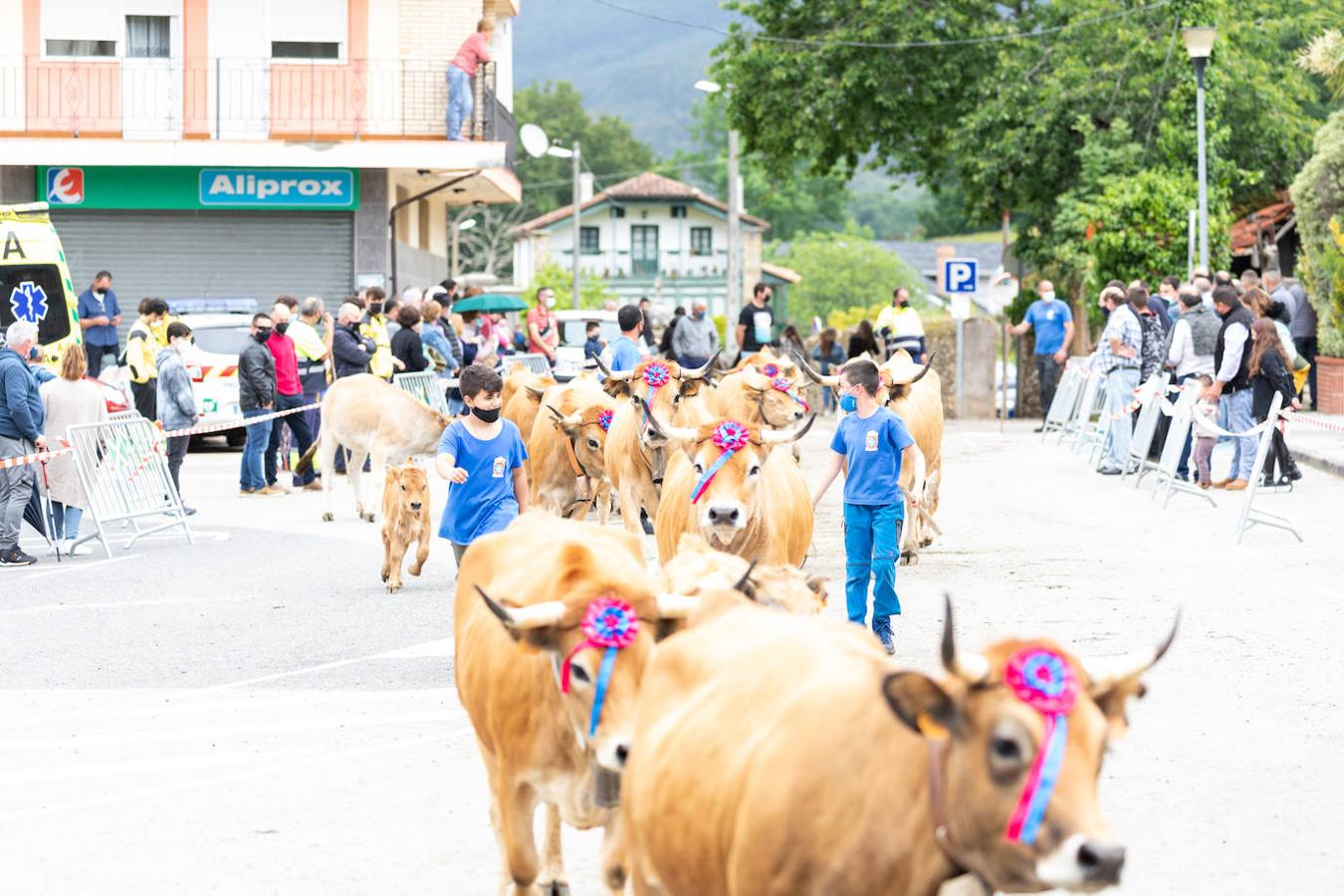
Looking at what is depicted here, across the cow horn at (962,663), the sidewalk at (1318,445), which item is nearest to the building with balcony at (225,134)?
the sidewalk at (1318,445)

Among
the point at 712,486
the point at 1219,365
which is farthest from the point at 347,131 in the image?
the point at 712,486

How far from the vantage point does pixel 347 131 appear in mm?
34312

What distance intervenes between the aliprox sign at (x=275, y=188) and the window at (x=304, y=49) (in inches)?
86.9

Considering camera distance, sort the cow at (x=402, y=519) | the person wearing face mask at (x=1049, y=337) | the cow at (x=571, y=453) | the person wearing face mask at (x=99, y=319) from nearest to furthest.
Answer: the cow at (x=402, y=519) < the cow at (x=571, y=453) < the person wearing face mask at (x=99, y=319) < the person wearing face mask at (x=1049, y=337)

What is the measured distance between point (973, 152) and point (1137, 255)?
19.0 ft

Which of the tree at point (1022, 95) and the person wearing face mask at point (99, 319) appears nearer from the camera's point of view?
the person wearing face mask at point (99, 319)

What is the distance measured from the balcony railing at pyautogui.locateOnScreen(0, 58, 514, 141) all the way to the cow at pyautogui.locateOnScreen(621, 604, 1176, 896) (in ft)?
98.4

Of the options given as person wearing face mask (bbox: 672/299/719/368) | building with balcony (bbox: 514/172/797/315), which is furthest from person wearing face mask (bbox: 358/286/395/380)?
building with balcony (bbox: 514/172/797/315)

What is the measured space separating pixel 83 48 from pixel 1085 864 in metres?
33.5

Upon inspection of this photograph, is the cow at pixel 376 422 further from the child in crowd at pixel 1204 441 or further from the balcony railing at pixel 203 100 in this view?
the balcony railing at pixel 203 100

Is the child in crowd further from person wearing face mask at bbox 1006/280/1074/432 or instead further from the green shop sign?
the green shop sign

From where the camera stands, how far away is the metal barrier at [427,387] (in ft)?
75.1

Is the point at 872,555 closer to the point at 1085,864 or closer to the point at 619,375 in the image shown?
the point at 619,375

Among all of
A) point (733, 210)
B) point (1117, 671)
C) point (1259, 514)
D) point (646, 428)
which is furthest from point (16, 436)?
point (733, 210)
